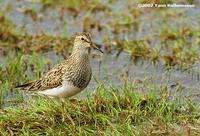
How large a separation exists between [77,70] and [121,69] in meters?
2.22

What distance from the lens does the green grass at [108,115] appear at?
7.27 meters

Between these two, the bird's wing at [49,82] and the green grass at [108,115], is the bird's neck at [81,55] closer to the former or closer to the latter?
the bird's wing at [49,82]

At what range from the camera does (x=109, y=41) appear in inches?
442

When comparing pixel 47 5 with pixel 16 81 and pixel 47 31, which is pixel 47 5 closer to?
pixel 47 31

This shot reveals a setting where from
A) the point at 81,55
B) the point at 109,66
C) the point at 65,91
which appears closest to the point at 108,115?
the point at 65,91

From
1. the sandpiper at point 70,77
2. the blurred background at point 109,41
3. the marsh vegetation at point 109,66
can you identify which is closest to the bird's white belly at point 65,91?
the sandpiper at point 70,77

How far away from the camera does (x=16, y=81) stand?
31.2ft

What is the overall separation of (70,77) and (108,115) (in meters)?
0.71

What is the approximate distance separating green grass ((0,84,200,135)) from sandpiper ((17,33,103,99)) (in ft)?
0.44

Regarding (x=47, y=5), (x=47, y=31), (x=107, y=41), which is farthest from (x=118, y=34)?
(x=47, y=5)

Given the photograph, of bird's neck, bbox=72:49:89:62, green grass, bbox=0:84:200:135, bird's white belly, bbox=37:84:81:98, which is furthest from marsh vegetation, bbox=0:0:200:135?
bird's neck, bbox=72:49:89:62

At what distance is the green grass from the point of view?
23.9 ft

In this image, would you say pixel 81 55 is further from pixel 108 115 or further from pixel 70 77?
pixel 108 115

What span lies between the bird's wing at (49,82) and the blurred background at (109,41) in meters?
0.38
